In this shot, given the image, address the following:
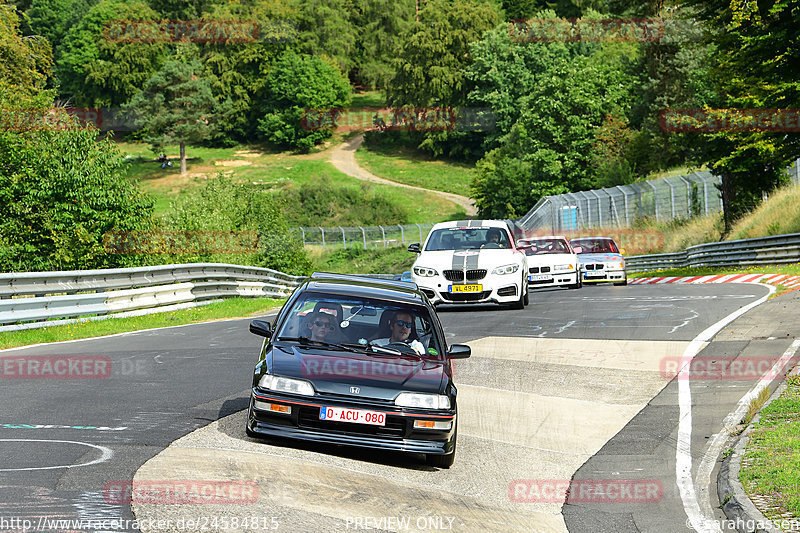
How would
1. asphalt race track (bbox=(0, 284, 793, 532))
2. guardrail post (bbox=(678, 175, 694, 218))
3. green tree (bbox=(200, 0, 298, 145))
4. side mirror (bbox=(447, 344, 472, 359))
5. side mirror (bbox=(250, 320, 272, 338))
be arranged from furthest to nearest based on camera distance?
green tree (bbox=(200, 0, 298, 145)) < guardrail post (bbox=(678, 175, 694, 218)) < side mirror (bbox=(447, 344, 472, 359)) < side mirror (bbox=(250, 320, 272, 338)) < asphalt race track (bbox=(0, 284, 793, 532))

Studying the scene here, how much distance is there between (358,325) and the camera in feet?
28.8

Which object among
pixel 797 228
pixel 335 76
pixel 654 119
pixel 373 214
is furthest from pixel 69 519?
pixel 335 76

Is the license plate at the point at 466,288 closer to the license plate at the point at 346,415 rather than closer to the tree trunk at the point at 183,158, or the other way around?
the license plate at the point at 346,415

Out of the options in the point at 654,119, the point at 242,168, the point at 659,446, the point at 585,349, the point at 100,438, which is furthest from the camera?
the point at 242,168

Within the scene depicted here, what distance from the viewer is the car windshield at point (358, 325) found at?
332 inches

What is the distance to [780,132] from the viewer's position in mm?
29984

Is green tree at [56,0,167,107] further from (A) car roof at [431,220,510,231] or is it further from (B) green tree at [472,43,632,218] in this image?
(A) car roof at [431,220,510,231]

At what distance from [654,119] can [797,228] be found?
32.3 meters

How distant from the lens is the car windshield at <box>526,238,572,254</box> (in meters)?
29.2

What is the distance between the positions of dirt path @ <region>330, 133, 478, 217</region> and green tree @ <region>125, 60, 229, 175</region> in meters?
15.7

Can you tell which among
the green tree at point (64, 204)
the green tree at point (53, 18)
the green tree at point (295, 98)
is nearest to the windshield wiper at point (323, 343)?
the green tree at point (64, 204)

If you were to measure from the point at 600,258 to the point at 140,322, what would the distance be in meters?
16.6

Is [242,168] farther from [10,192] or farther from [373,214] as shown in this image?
[10,192]

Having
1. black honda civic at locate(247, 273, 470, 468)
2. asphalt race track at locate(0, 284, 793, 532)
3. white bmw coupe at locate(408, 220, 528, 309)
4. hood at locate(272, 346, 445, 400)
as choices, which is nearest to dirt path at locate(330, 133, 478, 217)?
white bmw coupe at locate(408, 220, 528, 309)
